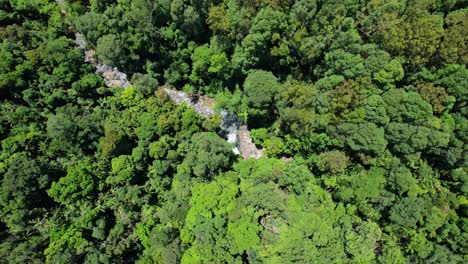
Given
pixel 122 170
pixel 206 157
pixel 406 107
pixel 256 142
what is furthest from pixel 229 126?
pixel 406 107

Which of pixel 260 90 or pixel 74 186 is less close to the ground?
pixel 260 90

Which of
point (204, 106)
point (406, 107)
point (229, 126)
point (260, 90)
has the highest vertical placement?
point (406, 107)

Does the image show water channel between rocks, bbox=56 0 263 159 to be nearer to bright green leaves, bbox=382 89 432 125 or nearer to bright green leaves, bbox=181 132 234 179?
bright green leaves, bbox=181 132 234 179

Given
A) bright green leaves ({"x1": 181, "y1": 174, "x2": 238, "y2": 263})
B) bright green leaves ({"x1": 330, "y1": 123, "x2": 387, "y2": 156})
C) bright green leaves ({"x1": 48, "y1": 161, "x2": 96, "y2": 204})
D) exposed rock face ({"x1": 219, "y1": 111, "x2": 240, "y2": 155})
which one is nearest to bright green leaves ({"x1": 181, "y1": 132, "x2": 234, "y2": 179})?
bright green leaves ({"x1": 181, "y1": 174, "x2": 238, "y2": 263})

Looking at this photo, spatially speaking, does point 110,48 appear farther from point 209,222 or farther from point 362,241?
point 362,241

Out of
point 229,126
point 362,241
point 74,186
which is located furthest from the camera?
point 229,126

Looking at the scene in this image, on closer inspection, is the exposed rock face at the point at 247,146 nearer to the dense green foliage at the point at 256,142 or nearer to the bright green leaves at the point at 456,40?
the dense green foliage at the point at 256,142
